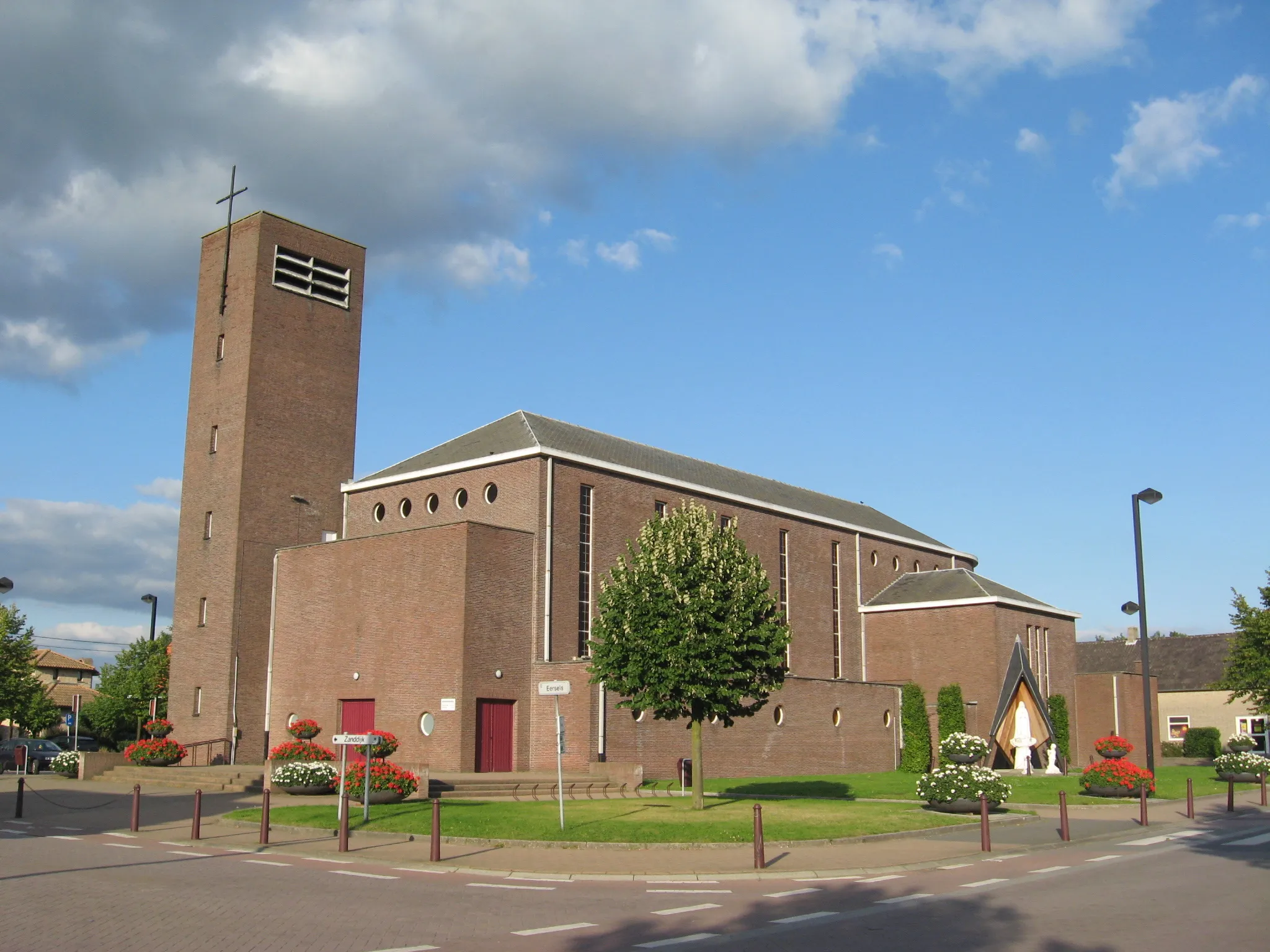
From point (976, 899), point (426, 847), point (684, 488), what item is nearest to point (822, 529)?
point (684, 488)

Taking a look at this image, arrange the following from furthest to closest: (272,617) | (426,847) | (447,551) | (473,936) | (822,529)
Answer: (822,529) → (272,617) → (447,551) → (426,847) → (473,936)

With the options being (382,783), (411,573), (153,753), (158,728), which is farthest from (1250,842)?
(158,728)

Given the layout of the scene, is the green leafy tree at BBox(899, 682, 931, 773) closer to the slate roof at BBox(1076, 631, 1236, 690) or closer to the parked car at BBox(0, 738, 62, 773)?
the slate roof at BBox(1076, 631, 1236, 690)

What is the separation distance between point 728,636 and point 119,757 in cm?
2233

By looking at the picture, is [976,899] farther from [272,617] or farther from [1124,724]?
[1124,724]

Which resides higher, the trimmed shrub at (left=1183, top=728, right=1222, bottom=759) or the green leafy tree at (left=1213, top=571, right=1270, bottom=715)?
the green leafy tree at (left=1213, top=571, right=1270, bottom=715)

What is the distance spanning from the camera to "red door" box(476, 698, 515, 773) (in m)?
34.6

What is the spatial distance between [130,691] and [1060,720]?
143ft

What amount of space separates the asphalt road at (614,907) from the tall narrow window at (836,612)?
1324 inches

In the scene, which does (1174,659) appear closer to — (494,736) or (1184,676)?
(1184,676)

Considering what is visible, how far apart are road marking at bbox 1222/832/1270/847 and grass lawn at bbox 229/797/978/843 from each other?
15.3ft

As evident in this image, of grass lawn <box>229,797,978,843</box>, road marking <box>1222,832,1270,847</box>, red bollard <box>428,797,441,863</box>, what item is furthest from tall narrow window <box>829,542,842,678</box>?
red bollard <box>428,797,441,863</box>

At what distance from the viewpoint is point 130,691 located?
55031 mm

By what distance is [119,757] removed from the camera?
35969mm
